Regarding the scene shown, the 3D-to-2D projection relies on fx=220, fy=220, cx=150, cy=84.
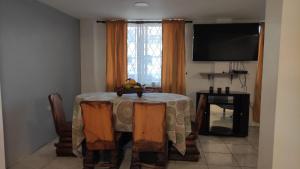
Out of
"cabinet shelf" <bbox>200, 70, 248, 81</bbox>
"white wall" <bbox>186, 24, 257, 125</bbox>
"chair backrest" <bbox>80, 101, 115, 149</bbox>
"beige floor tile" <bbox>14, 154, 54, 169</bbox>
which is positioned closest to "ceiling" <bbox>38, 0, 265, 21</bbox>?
"white wall" <bbox>186, 24, 257, 125</bbox>

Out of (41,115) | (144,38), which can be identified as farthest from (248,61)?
(41,115)

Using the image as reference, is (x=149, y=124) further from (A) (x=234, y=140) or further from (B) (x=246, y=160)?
(A) (x=234, y=140)

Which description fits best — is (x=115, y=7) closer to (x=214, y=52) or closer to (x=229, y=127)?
(x=214, y=52)

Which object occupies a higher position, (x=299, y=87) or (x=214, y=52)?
(x=214, y=52)

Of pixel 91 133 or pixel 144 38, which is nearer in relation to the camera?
pixel 91 133

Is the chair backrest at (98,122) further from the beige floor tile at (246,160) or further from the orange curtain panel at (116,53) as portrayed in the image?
the orange curtain panel at (116,53)

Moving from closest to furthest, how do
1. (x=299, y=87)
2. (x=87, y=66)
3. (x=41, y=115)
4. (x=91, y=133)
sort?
(x=299, y=87)
(x=91, y=133)
(x=41, y=115)
(x=87, y=66)

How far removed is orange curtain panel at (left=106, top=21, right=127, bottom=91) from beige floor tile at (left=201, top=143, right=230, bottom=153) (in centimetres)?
212

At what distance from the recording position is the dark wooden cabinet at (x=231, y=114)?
4047mm

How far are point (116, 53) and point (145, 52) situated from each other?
608mm

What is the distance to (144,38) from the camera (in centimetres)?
463

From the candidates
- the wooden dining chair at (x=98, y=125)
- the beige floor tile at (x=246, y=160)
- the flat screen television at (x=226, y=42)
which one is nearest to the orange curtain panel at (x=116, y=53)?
the flat screen television at (x=226, y=42)

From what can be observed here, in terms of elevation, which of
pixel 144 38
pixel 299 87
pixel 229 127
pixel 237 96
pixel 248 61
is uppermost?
pixel 144 38

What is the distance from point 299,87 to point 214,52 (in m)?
3.10
